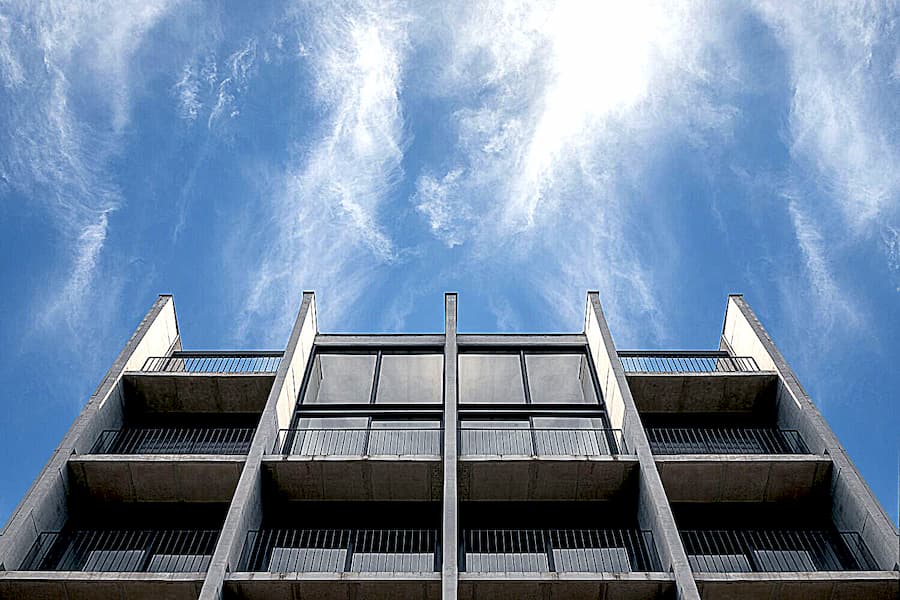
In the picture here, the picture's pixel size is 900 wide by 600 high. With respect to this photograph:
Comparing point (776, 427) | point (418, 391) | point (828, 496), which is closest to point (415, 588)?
point (418, 391)

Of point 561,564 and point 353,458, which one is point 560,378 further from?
point 353,458

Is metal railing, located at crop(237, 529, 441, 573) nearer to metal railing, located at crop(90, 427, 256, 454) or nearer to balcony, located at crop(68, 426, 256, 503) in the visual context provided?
balcony, located at crop(68, 426, 256, 503)

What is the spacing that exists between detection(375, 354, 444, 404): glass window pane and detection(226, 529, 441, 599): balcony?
215 inches

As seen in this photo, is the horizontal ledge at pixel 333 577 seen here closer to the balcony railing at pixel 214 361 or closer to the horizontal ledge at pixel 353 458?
the horizontal ledge at pixel 353 458

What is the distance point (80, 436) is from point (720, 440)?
58.4ft

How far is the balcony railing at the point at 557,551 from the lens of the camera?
61.8ft

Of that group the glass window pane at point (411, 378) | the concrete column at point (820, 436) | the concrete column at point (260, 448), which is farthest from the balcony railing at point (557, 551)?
the glass window pane at point (411, 378)

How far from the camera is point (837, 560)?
18.9 m

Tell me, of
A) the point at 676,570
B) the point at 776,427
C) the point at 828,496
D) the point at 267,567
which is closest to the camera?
the point at 676,570

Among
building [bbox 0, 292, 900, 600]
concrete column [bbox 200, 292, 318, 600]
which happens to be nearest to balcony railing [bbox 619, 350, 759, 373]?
building [bbox 0, 292, 900, 600]

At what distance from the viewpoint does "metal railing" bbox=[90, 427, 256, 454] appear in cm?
2248

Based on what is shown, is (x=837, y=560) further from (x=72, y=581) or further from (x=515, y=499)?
(x=72, y=581)

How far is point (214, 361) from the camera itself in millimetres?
26000

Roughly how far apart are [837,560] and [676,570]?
17.1 feet
